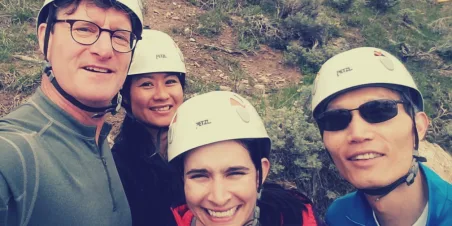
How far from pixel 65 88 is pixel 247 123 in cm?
143

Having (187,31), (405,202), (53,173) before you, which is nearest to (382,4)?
(187,31)

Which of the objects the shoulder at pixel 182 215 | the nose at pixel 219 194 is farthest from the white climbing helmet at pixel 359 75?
the shoulder at pixel 182 215

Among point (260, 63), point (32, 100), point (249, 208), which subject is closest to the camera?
point (32, 100)

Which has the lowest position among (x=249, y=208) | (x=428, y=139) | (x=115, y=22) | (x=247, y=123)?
(x=428, y=139)

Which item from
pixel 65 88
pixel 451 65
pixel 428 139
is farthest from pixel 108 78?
pixel 451 65

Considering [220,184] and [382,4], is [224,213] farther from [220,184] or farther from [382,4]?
[382,4]

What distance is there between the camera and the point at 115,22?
3.26 m

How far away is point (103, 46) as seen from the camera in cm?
317

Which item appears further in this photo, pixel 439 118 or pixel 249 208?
pixel 439 118

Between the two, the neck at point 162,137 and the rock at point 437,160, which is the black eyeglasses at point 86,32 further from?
the rock at point 437,160

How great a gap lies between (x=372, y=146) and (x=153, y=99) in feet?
7.73

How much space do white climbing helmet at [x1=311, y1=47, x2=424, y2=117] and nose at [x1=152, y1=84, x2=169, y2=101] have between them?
1.65 metres

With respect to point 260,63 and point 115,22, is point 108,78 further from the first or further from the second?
point 260,63

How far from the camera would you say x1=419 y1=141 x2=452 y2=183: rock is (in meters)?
6.55
